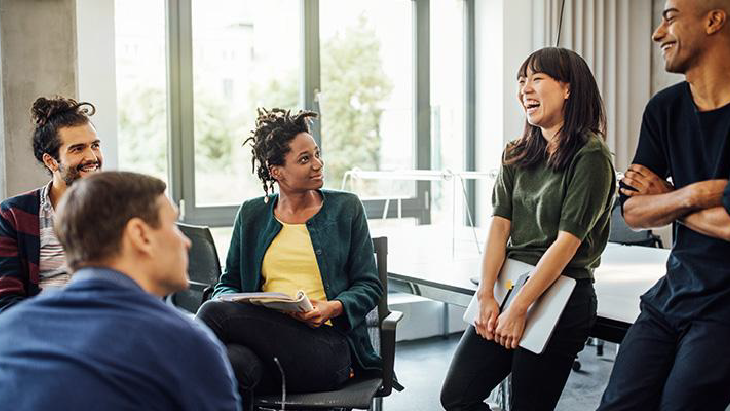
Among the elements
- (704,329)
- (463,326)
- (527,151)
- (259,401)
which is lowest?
(463,326)

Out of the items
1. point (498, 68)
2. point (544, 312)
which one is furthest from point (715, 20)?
point (498, 68)

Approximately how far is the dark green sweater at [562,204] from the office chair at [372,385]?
0.46 metres

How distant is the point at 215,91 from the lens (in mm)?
4309

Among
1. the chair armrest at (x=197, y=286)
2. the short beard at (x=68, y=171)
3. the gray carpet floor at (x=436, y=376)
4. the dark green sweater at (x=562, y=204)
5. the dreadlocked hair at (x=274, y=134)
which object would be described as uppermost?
the dreadlocked hair at (x=274, y=134)

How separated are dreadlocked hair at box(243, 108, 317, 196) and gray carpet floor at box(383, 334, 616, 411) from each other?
1.49 m

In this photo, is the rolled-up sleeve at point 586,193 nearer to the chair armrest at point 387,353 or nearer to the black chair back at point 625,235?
the chair armrest at point 387,353

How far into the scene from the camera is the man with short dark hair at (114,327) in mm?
939

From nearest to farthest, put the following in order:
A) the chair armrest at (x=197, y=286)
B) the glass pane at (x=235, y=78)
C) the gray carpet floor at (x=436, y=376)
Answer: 1. the chair armrest at (x=197, y=286)
2. the gray carpet floor at (x=436, y=376)
3. the glass pane at (x=235, y=78)

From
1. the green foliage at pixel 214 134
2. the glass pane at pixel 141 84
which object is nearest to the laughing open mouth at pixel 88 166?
the glass pane at pixel 141 84

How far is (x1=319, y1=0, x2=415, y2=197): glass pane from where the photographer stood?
4.68m

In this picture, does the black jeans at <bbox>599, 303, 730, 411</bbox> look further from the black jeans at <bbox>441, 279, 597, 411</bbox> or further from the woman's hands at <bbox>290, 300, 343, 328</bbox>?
the woman's hands at <bbox>290, 300, 343, 328</bbox>

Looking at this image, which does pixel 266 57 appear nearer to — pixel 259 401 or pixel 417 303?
pixel 417 303

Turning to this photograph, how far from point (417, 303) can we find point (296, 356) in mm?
2504

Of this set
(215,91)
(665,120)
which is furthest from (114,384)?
(215,91)
